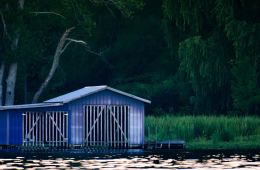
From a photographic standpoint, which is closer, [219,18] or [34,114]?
[34,114]

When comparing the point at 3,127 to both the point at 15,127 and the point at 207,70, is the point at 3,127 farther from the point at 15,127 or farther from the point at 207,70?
the point at 207,70

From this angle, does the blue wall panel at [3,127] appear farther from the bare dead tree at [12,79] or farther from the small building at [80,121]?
the bare dead tree at [12,79]

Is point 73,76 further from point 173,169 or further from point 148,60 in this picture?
point 173,169

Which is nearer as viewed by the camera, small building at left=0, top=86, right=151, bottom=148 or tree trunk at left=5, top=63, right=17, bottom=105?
small building at left=0, top=86, right=151, bottom=148

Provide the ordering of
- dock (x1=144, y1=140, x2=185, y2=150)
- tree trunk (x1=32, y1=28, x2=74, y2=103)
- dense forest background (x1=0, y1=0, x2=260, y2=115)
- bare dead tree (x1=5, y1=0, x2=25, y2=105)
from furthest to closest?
tree trunk (x1=32, y1=28, x2=74, y2=103) → bare dead tree (x1=5, y1=0, x2=25, y2=105) → dense forest background (x1=0, y1=0, x2=260, y2=115) → dock (x1=144, y1=140, x2=185, y2=150)

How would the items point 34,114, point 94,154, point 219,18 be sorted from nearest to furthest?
point 94,154
point 34,114
point 219,18

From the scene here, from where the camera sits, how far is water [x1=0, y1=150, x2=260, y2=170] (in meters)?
58.8

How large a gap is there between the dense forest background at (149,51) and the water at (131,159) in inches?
776

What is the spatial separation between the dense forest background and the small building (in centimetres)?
1354

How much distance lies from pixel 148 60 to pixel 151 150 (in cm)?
4393

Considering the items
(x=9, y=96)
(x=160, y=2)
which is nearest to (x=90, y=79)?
(x=160, y=2)

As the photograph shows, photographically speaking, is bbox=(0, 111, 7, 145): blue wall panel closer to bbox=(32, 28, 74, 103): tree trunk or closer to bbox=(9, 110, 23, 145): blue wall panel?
bbox=(9, 110, 23, 145): blue wall panel

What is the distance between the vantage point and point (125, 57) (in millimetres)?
121188

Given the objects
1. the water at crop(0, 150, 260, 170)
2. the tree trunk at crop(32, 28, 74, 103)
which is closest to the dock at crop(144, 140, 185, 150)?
the water at crop(0, 150, 260, 170)
